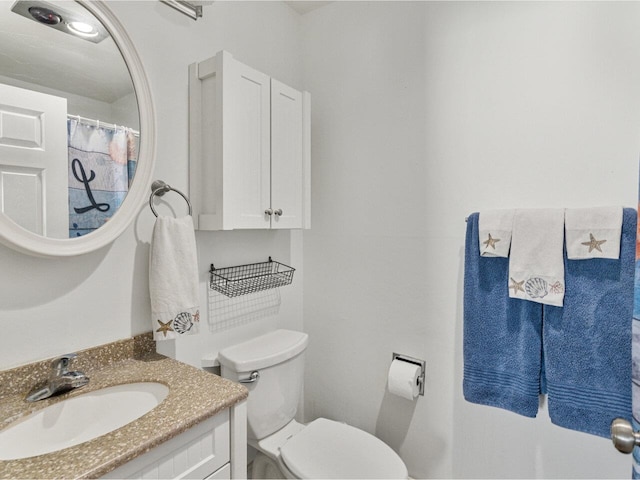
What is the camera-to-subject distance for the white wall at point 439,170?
1142 millimetres

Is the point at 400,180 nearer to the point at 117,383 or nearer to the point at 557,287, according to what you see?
the point at 557,287

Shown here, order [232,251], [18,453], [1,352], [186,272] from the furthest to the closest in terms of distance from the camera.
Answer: [232,251], [186,272], [1,352], [18,453]

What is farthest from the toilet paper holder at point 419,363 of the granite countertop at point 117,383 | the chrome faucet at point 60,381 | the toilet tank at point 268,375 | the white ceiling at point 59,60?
the white ceiling at point 59,60

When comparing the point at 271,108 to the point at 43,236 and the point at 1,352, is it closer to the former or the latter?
the point at 43,236

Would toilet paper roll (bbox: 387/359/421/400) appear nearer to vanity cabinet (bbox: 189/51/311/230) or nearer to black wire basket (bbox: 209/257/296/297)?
black wire basket (bbox: 209/257/296/297)

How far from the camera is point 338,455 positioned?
1.31 meters

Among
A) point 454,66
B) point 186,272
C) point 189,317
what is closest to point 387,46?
point 454,66

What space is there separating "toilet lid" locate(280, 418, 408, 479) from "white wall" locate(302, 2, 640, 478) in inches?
10.8

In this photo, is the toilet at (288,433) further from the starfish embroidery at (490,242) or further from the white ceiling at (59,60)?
the white ceiling at (59,60)

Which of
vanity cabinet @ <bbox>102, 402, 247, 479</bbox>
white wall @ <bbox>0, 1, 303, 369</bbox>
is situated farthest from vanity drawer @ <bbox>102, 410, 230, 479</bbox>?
white wall @ <bbox>0, 1, 303, 369</bbox>

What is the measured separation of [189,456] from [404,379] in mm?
906

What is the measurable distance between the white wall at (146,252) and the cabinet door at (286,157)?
20 centimetres

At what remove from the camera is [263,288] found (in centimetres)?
156

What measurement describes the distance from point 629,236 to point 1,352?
178 centimetres
